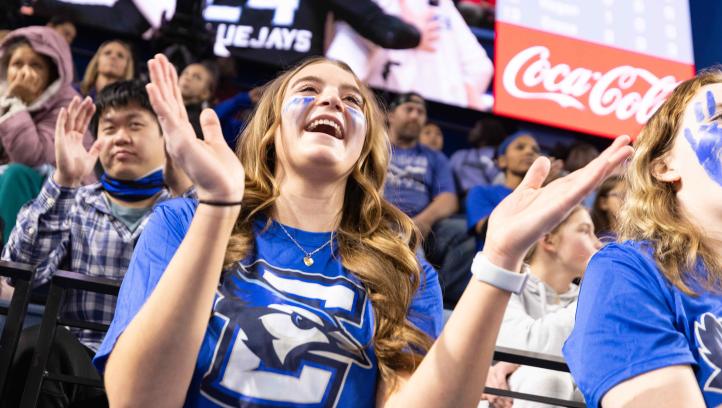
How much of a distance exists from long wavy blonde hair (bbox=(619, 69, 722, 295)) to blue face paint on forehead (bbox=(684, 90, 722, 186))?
0.12ft

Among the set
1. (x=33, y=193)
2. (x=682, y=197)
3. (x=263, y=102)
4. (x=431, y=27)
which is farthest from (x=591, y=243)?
(x=431, y=27)

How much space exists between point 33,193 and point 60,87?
598 millimetres

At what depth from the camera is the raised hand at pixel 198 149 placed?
1234 millimetres

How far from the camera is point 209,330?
1393mm

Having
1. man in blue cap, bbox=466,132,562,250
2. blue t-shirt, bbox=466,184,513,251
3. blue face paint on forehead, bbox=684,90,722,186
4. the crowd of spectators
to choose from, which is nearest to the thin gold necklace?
the crowd of spectators

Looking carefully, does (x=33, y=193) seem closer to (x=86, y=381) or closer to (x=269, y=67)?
(x=86, y=381)

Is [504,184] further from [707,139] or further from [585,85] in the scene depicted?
[707,139]

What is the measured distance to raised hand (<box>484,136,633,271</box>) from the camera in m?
1.20

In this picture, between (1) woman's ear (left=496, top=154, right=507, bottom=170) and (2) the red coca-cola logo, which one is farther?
(2) the red coca-cola logo

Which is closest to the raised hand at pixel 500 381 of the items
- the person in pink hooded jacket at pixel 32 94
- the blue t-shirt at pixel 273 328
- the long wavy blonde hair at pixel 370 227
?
the long wavy blonde hair at pixel 370 227

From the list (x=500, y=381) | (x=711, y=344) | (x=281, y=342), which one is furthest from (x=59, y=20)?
(x=711, y=344)

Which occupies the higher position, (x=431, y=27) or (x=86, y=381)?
(x=431, y=27)

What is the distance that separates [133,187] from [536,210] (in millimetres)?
1679

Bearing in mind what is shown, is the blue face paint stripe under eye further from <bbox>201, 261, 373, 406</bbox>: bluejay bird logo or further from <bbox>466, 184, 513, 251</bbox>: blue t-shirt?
<bbox>466, 184, 513, 251</bbox>: blue t-shirt
